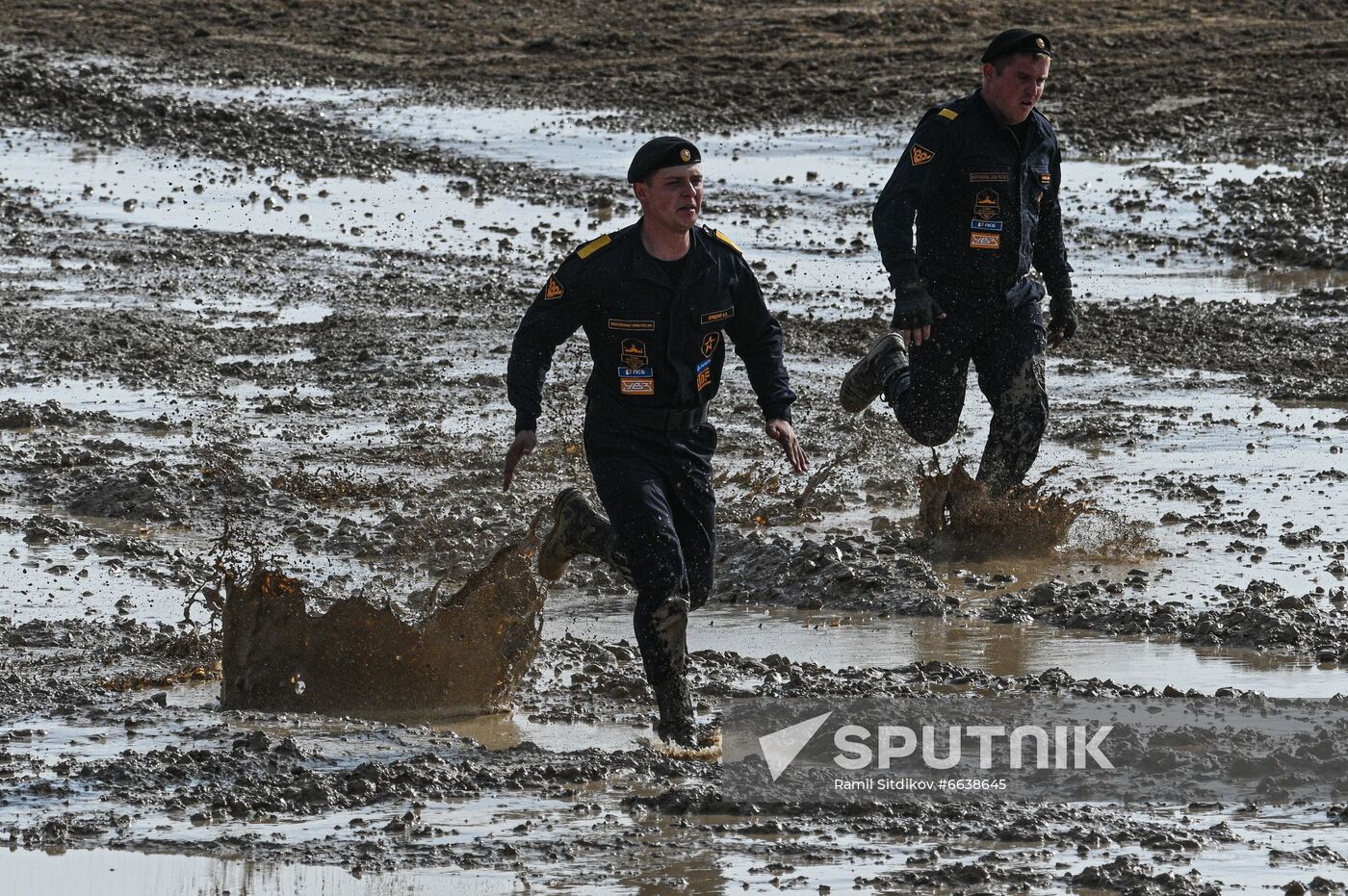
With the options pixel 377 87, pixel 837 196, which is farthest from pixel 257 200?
pixel 377 87

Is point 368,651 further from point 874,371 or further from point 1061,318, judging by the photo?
point 1061,318

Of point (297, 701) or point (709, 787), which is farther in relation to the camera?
point (297, 701)

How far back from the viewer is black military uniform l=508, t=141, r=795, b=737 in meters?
5.75

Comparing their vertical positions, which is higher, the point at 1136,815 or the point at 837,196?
the point at 837,196

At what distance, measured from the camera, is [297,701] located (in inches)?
242

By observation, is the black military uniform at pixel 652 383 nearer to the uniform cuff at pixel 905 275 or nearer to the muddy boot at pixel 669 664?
the muddy boot at pixel 669 664

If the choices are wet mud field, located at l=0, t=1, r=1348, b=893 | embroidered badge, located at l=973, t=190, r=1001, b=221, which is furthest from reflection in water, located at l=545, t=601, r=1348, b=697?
embroidered badge, located at l=973, t=190, r=1001, b=221

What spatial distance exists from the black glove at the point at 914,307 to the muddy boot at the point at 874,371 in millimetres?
238

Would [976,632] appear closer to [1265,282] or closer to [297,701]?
[297,701]

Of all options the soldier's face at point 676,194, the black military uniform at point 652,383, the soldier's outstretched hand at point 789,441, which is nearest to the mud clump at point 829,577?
the soldier's outstretched hand at point 789,441

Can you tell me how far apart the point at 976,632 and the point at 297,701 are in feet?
8.24

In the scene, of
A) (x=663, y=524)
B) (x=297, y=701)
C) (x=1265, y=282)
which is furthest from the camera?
(x=1265, y=282)

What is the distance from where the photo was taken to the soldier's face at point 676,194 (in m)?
5.73

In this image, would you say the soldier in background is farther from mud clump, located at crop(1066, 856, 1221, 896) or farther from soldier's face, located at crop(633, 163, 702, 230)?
mud clump, located at crop(1066, 856, 1221, 896)
